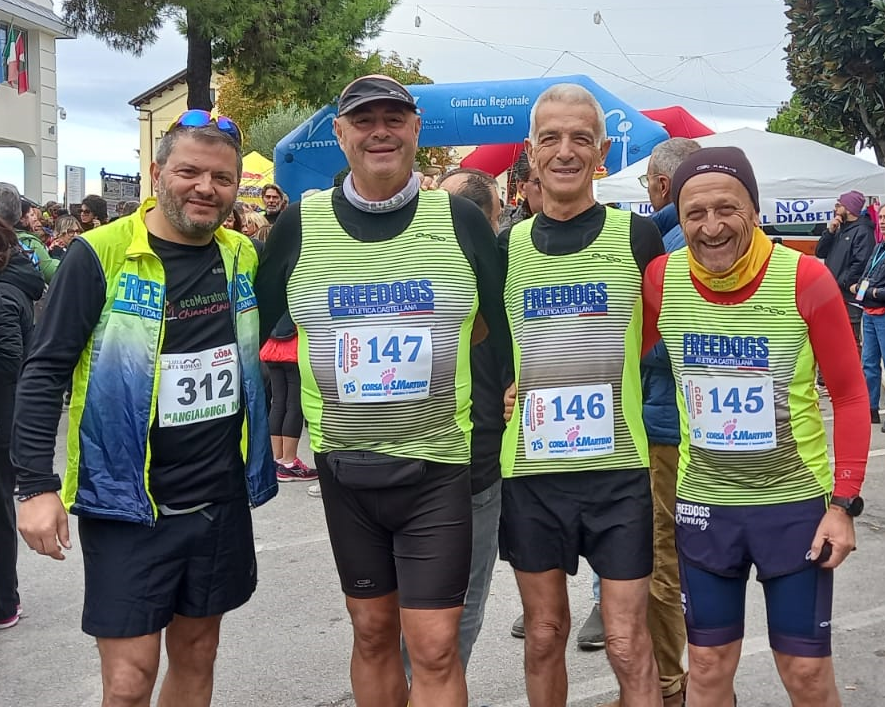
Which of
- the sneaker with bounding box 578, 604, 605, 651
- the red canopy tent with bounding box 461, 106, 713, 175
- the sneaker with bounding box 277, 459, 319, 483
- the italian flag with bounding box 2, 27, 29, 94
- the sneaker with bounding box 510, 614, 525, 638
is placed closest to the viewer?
the sneaker with bounding box 578, 604, 605, 651

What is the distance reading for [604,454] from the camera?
2.84m

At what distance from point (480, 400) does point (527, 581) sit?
26.1 inches

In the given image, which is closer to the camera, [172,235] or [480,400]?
[172,235]

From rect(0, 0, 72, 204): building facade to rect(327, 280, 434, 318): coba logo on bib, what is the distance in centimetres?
2408

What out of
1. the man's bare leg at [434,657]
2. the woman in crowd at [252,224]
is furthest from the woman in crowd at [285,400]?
the man's bare leg at [434,657]

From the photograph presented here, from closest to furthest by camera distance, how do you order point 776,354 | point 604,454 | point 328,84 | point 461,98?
1. point 776,354
2. point 604,454
3. point 461,98
4. point 328,84

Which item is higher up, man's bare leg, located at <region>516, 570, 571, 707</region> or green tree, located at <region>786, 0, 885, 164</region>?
green tree, located at <region>786, 0, 885, 164</region>

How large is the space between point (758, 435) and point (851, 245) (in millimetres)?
8591

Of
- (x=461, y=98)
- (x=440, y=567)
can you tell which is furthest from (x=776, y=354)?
(x=461, y=98)

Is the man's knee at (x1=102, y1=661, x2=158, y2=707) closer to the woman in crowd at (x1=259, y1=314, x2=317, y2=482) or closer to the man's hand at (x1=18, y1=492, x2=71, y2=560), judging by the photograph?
the man's hand at (x1=18, y1=492, x2=71, y2=560)

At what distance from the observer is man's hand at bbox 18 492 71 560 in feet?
8.53

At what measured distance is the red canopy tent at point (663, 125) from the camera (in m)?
15.3

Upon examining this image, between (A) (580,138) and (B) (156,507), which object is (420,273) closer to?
(A) (580,138)

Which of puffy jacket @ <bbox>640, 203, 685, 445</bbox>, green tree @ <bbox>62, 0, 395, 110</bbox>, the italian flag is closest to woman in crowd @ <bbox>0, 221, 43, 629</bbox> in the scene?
puffy jacket @ <bbox>640, 203, 685, 445</bbox>
